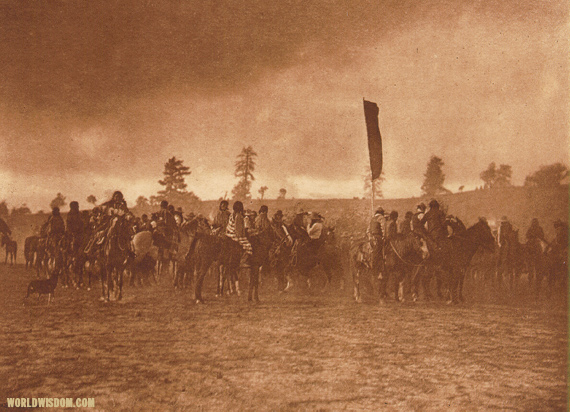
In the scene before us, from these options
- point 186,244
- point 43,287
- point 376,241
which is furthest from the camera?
point 186,244

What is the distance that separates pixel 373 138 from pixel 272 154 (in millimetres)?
1285

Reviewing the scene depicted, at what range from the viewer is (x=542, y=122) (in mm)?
4938

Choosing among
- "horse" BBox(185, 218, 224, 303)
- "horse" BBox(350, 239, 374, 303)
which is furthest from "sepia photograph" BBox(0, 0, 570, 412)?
"horse" BBox(350, 239, 374, 303)

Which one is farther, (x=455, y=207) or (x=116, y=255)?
(x=455, y=207)

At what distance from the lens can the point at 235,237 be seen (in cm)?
600

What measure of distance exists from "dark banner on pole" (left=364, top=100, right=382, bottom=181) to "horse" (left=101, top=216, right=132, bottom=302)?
3.28 metres

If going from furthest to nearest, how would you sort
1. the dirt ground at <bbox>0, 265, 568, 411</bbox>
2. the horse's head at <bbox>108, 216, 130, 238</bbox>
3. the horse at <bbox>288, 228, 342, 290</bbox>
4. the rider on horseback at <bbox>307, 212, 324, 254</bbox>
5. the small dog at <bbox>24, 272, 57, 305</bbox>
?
1. the horse at <bbox>288, 228, 342, 290</bbox>
2. the rider on horseback at <bbox>307, 212, 324, 254</bbox>
3. the horse's head at <bbox>108, 216, 130, 238</bbox>
4. the small dog at <bbox>24, 272, 57, 305</bbox>
5. the dirt ground at <bbox>0, 265, 568, 411</bbox>

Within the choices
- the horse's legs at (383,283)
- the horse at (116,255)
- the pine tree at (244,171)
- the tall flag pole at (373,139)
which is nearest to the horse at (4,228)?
the horse at (116,255)

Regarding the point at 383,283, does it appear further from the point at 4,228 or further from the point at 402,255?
the point at 4,228

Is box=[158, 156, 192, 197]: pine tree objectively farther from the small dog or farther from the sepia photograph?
the small dog

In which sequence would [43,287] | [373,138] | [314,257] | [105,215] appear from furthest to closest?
1. [314,257]
2. [105,215]
3. [373,138]
4. [43,287]

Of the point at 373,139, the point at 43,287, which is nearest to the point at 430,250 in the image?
the point at 373,139

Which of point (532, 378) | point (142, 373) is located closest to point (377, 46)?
point (532, 378)

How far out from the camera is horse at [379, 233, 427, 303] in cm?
637
